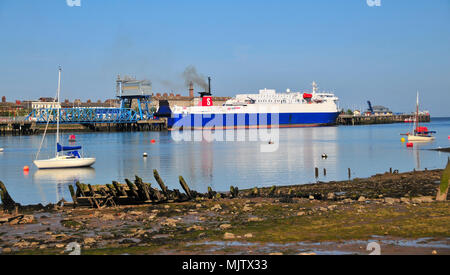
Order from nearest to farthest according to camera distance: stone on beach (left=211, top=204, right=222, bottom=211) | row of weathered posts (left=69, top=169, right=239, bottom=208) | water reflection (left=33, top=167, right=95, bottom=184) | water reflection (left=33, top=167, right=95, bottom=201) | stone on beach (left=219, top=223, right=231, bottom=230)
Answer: stone on beach (left=219, top=223, right=231, bottom=230) < stone on beach (left=211, top=204, right=222, bottom=211) < row of weathered posts (left=69, top=169, right=239, bottom=208) < water reflection (left=33, top=167, right=95, bottom=201) < water reflection (left=33, top=167, right=95, bottom=184)

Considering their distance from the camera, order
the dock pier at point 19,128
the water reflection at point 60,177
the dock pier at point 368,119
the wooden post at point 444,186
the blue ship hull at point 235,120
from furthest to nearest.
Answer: the dock pier at point 368,119
the blue ship hull at point 235,120
the dock pier at point 19,128
the water reflection at point 60,177
the wooden post at point 444,186

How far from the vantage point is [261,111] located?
414ft

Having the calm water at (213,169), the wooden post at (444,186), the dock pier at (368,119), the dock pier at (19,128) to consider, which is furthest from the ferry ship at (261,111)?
the wooden post at (444,186)

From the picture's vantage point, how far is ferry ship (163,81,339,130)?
400ft

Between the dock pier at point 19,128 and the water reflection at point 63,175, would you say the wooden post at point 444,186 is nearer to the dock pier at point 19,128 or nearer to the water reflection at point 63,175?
the water reflection at point 63,175

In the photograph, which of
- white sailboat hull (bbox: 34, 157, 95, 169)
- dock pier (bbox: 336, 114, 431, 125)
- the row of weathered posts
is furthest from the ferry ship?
the row of weathered posts

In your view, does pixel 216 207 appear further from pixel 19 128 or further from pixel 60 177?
pixel 19 128

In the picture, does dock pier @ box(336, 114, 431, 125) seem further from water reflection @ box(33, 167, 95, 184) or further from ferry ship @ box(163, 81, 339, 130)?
water reflection @ box(33, 167, 95, 184)

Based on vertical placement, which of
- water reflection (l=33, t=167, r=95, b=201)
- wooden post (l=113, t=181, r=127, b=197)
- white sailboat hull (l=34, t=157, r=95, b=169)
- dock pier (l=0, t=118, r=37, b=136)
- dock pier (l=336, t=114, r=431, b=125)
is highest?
dock pier (l=336, t=114, r=431, b=125)

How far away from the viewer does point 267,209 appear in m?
18.3

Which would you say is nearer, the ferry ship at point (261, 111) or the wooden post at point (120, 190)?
the wooden post at point (120, 190)

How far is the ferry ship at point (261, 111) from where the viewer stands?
121812mm
